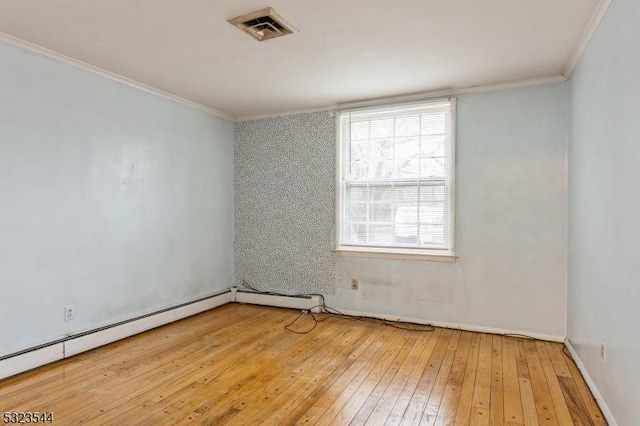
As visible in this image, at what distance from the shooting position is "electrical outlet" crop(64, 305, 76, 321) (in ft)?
9.77

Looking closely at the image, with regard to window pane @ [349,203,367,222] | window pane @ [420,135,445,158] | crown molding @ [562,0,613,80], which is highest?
crown molding @ [562,0,613,80]

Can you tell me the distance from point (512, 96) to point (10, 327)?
4468 millimetres

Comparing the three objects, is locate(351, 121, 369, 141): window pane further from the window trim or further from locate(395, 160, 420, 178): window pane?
locate(395, 160, 420, 178): window pane

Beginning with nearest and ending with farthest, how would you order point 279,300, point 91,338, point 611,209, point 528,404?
point 611,209 < point 528,404 < point 91,338 < point 279,300

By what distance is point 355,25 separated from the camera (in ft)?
7.91

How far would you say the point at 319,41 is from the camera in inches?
104

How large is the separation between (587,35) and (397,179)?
1.98m

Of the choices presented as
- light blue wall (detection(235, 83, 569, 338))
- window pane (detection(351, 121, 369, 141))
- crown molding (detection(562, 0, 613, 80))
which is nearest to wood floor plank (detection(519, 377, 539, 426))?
light blue wall (detection(235, 83, 569, 338))

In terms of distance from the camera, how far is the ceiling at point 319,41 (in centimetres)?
221

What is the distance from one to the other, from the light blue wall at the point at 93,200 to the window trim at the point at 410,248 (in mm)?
1556

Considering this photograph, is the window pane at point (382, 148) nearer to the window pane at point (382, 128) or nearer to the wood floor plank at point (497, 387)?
the window pane at point (382, 128)

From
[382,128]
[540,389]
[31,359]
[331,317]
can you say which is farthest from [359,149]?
[31,359]

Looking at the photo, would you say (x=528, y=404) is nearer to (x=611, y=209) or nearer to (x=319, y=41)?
(x=611, y=209)

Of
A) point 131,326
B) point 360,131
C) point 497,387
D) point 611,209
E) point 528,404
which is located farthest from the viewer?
point 360,131
